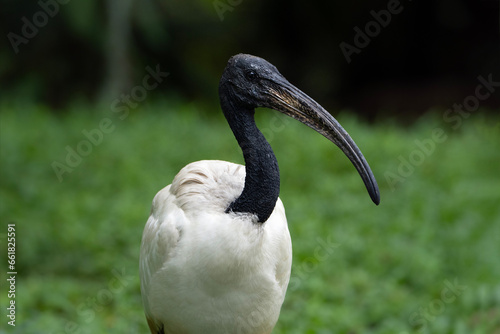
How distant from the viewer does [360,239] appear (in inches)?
257

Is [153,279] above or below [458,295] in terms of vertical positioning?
above

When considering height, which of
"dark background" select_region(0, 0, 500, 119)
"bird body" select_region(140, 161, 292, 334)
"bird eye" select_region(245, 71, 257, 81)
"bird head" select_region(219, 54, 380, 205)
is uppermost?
"bird eye" select_region(245, 71, 257, 81)

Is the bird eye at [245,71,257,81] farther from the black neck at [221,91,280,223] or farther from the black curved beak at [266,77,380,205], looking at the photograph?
the black neck at [221,91,280,223]

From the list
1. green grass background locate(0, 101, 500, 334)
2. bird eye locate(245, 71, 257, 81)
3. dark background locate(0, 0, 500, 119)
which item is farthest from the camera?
dark background locate(0, 0, 500, 119)

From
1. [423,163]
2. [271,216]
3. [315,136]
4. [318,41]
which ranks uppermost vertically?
[271,216]

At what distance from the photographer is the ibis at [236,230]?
3.30m

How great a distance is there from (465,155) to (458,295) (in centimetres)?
351

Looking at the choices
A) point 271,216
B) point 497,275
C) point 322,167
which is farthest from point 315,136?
point 271,216

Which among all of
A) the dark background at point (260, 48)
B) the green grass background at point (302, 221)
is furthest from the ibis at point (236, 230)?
the dark background at point (260, 48)

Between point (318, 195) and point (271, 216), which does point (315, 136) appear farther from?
point (271, 216)

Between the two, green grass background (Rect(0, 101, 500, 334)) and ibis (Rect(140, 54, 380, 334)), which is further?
green grass background (Rect(0, 101, 500, 334))

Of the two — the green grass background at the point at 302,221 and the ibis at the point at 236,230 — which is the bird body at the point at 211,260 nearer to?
the ibis at the point at 236,230

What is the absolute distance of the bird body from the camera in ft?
10.8

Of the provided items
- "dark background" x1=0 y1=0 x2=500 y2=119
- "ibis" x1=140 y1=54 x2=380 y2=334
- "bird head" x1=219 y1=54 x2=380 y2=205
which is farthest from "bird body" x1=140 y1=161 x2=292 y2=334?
"dark background" x1=0 y1=0 x2=500 y2=119
